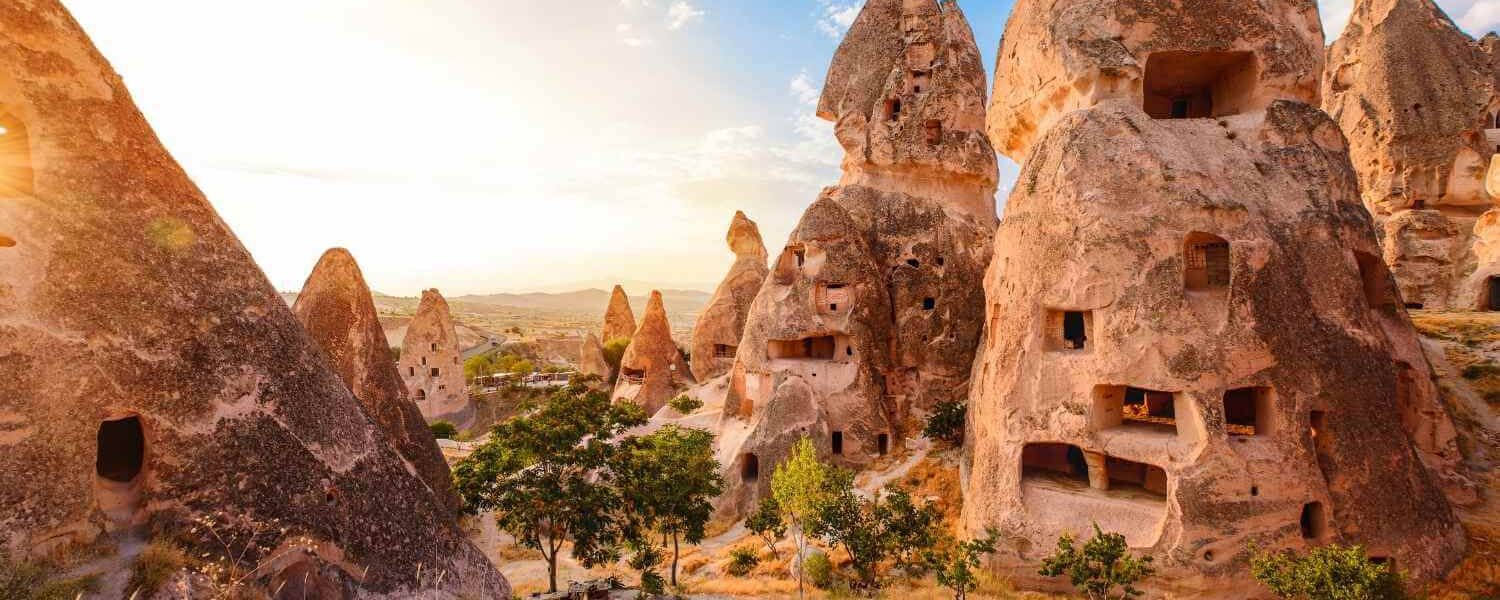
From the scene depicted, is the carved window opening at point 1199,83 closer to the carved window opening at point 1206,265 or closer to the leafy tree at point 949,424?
the carved window opening at point 1206,265

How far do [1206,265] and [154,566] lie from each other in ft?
60.7

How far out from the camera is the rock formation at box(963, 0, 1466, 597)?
12.1m

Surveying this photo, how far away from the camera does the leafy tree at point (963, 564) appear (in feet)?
37.8

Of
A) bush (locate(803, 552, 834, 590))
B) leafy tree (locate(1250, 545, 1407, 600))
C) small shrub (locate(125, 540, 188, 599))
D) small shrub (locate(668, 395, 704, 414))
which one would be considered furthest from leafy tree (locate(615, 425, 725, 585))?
small shrub (locate(668, 395, 704, 414))

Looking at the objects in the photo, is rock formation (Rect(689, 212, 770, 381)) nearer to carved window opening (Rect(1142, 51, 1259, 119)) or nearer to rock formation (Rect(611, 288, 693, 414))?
rock formation (Rect(611, 288, 693, 414))

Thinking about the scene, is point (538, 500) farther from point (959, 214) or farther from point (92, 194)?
point (959, 214)

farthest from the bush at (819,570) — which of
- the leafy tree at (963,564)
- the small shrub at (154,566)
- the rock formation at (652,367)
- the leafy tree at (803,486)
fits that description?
the rock formation at (652,367)

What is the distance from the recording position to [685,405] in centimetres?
2755

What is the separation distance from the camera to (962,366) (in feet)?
73.5

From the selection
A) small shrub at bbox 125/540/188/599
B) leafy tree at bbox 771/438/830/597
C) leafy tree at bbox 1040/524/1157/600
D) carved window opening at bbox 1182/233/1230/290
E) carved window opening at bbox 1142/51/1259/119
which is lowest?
leafy tree at bbox 1040/524/1157/600

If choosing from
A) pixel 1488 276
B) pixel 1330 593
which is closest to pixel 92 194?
pixel 1330 593

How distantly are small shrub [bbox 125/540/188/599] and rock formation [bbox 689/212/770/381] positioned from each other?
26.7m

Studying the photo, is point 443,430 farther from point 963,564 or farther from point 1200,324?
point 1200,324

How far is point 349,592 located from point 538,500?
12.3 feet
